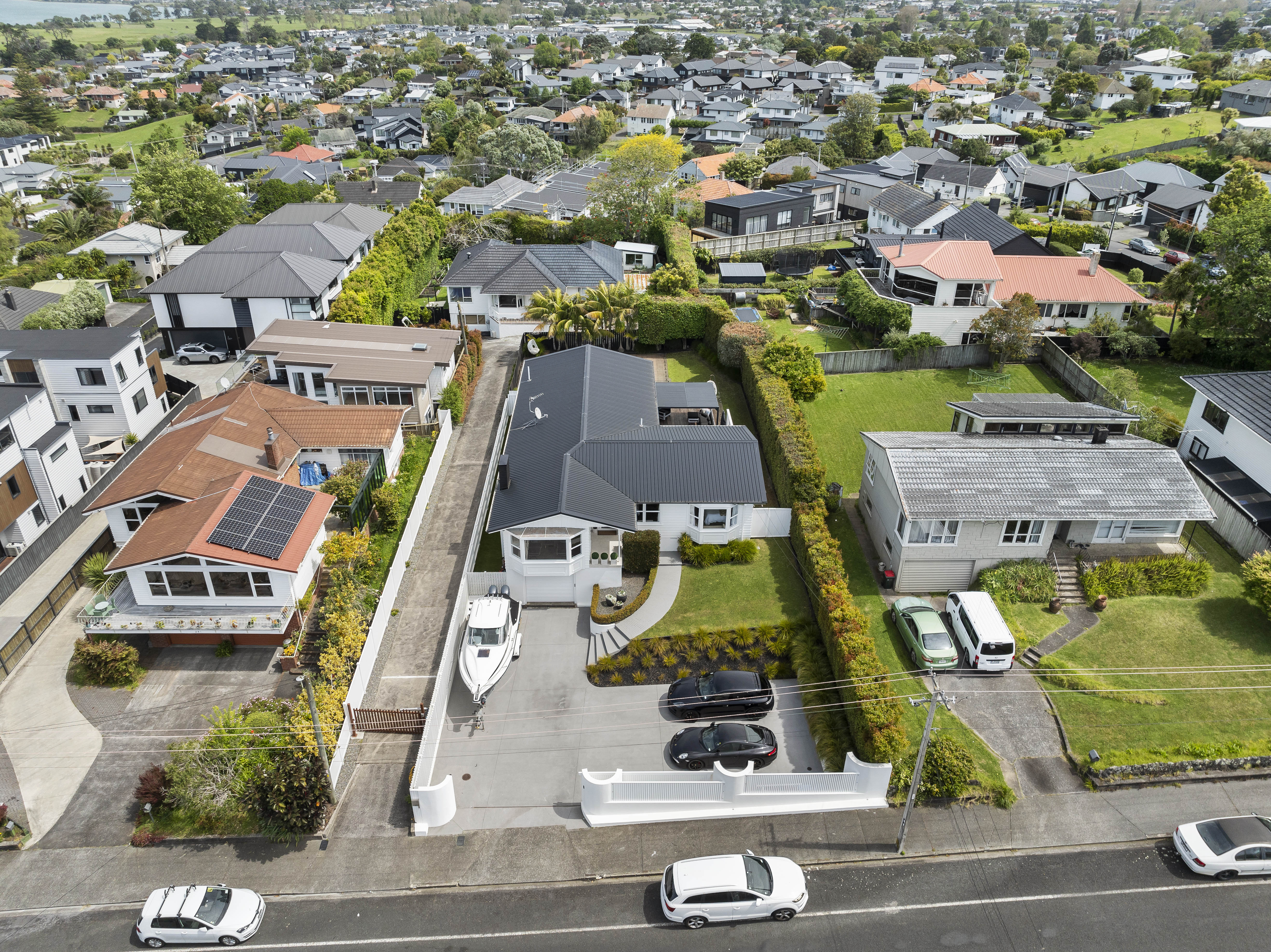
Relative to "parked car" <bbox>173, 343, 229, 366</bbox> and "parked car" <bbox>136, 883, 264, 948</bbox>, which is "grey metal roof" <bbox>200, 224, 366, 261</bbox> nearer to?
"parked car" <bbox>173, 343, 229, 366</bbox>

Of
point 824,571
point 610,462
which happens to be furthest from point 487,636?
point 824,571

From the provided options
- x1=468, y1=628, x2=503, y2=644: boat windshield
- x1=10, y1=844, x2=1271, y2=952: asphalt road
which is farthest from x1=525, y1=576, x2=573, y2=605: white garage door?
x1=10, y1=844, x2=1271, y2=952: asphalt road

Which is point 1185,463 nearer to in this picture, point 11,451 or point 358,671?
point 358,671

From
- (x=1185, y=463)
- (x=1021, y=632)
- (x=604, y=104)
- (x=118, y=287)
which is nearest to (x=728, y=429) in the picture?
(x=1021, y=632)

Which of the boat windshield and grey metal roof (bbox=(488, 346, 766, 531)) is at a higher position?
grey metal roof (bbox=(488, 346, 766, 531))


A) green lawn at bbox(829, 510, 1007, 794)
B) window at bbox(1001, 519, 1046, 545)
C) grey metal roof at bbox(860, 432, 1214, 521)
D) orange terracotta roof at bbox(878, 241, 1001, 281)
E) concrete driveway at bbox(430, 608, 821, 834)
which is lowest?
concrete driveway at bbox(430, 608, 821, 834)

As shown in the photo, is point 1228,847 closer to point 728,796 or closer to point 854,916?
point 854,916

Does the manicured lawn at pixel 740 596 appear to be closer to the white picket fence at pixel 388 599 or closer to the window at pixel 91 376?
the white picket fence at pixel 388 599

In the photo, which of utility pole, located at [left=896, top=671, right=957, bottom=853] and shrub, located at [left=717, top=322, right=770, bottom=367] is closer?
utility pole, located at [left=896, top=671, right=957, bottom=853]

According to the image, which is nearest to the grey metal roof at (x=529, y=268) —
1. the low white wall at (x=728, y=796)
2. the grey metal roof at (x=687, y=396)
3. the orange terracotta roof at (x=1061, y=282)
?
the grey metal roof at (x=687, y=396)
